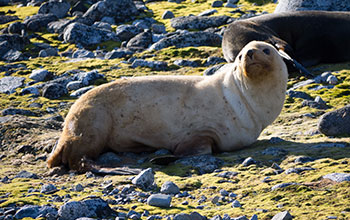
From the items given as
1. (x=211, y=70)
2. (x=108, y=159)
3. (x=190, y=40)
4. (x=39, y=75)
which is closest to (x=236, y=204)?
(x=108, y=159)

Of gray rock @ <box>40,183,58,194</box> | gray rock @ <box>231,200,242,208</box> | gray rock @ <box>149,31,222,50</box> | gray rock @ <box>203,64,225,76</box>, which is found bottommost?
gray rock @ <box>149,31,222,50</box>

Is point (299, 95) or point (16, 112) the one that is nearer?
point (299, 95)

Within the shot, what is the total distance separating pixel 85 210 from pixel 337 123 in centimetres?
335

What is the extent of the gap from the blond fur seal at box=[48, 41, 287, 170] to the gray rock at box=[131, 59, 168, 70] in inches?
183

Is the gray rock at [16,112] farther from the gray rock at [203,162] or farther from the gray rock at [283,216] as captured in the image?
the gray rock at [283,216]

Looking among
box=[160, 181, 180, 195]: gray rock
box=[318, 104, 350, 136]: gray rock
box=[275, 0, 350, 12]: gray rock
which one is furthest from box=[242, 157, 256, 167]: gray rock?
box=[275, 0, 350, 12]: gray rock

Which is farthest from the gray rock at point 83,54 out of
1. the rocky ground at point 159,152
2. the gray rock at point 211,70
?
the gray rock at point 211,70

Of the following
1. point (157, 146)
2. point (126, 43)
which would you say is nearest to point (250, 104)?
point (157, 146)

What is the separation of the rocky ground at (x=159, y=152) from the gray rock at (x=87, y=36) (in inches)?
1.1

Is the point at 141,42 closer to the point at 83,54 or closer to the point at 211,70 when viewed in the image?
the point at 83,54

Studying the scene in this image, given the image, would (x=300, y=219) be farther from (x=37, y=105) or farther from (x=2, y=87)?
(x=2, y=87)

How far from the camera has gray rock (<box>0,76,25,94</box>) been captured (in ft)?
35.6

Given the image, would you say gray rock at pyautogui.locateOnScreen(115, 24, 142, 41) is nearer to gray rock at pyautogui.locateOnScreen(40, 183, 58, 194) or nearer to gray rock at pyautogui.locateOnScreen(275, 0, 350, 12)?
gray rock at pyautogui.locateOnScreen(275, 0, 350, 12)

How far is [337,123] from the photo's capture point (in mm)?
5969
